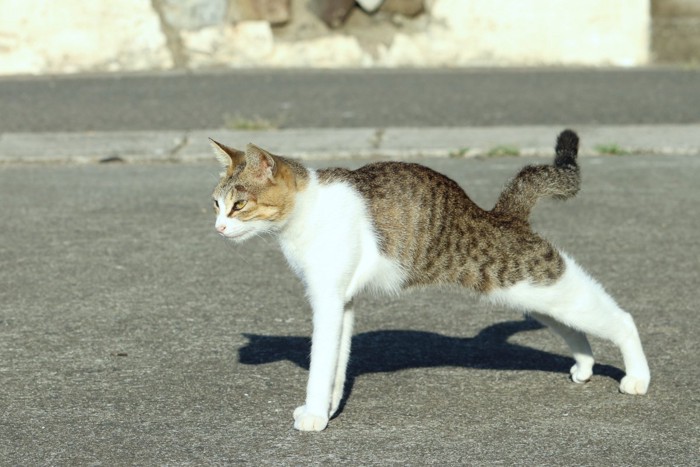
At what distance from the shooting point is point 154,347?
5.60 metres

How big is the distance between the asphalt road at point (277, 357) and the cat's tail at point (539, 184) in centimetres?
74

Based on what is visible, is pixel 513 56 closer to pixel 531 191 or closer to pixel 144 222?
pixel 144 222

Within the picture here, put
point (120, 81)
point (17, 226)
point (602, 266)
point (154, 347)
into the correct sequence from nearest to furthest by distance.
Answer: point (154, 347) → point (602, 266) → point (17, 226) → point (120, 81)

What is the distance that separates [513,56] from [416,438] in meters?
11.1

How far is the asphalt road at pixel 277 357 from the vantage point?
4.40 metres

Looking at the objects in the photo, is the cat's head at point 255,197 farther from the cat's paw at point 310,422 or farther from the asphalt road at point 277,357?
the cat's paw at point 310,422

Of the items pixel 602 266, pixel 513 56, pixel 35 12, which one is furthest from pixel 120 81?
pixel 602 266

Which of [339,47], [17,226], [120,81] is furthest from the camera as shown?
[339,47]

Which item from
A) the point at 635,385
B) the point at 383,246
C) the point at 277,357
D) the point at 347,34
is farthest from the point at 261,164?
the point at 347,34

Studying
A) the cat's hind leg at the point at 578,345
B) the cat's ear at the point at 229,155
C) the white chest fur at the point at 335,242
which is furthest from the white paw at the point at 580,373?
the cat's ear at the point at 229,155

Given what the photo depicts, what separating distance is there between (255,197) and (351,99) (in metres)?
8.23

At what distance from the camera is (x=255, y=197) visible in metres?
4.54

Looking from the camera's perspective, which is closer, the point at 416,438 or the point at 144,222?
the point at 416,438

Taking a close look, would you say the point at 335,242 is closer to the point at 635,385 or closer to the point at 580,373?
the point at 580,373
